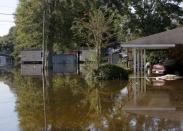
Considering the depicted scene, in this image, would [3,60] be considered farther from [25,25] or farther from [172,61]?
[172,61]

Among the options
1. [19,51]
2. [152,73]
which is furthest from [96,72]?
[19,51]

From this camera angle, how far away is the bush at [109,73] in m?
31.2

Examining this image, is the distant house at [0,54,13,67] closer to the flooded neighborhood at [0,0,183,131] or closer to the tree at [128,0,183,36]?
the flooded neighborhood at [0,0,183,131]

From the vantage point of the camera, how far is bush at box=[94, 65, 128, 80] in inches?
1230

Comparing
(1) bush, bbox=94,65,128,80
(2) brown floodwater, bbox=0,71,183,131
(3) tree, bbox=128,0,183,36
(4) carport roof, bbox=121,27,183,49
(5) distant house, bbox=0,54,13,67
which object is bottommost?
(5) distant house, bbox=0,54,13,67

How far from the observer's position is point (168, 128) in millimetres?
11523

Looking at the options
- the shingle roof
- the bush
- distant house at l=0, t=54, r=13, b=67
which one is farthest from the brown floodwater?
distant house at l=0, t=54, r=13, b=67

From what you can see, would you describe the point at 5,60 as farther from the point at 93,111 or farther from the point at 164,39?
the point at 93,111

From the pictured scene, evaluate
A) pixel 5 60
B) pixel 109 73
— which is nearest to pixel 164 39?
pixel 109 73

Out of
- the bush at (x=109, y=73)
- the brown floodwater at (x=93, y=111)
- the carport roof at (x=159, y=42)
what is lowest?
the brown floodwater at (x=93, y=111)

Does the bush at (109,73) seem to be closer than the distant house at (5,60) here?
Yes

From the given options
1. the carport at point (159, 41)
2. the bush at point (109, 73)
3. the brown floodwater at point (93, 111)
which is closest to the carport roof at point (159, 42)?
the carport at point (159, 41)

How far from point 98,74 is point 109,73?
2.72 ft

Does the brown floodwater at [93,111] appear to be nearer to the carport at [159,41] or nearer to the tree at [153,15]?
the carport at [159,41]
